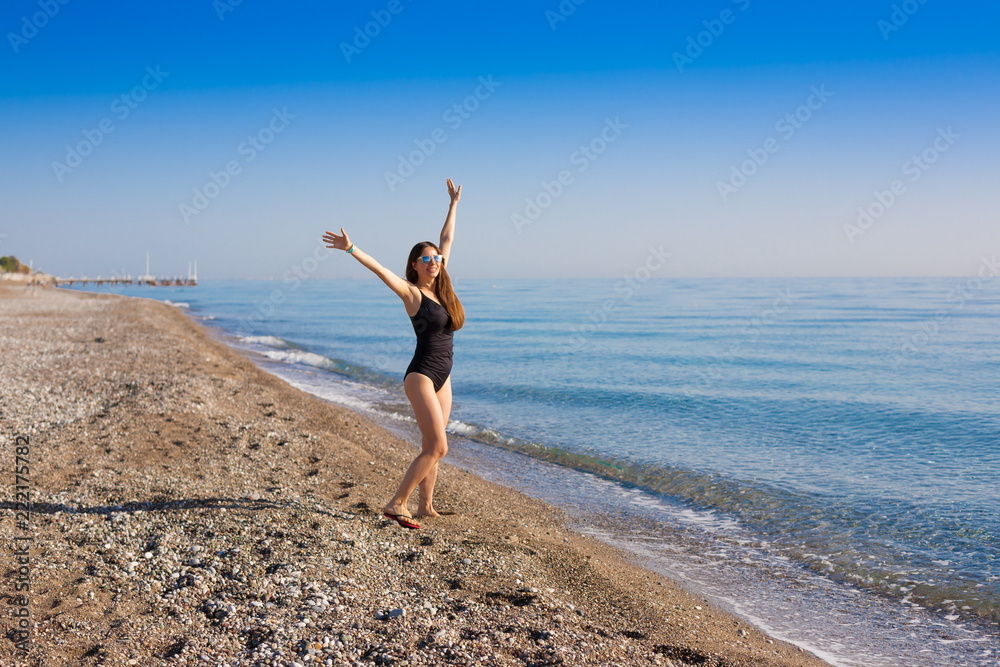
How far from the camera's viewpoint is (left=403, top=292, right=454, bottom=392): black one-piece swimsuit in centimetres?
639

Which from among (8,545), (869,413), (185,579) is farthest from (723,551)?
(869,413)

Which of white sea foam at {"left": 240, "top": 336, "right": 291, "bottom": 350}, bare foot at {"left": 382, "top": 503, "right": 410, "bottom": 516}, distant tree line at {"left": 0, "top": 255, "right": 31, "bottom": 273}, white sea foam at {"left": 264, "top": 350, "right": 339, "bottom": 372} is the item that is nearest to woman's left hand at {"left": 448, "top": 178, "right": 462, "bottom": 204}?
bare foot at {"left": 382, "top": 503, "right": 410, "bottom": 516}

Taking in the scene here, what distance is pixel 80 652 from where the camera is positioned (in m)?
4.24

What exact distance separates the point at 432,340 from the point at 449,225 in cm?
139

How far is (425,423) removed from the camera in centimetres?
655

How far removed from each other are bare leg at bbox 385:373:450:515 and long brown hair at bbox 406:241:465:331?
Answer: 2.21 feet

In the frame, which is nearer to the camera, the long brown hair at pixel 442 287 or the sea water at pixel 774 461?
the long brown hair at pixel 442 287

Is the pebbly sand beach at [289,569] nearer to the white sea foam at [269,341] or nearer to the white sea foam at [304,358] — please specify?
the white sea foam at [304,358]

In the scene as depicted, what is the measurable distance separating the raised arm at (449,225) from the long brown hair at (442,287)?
301 mm

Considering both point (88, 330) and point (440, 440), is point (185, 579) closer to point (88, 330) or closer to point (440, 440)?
point (440, 440)

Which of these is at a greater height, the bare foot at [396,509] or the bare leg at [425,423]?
the bare leg at [425,423]

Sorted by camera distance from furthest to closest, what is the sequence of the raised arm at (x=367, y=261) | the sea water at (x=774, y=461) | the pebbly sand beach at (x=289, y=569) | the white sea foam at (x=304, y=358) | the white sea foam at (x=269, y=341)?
the white sea foam at (x=269, y=341)
the white sea foam at (x=304, y=358)
the sea water at (x=774, y=461)
the raised arm at (x=367, y=261)
the pebbly sand beach at (x=289, y=569)

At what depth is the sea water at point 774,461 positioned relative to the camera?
6906 mm

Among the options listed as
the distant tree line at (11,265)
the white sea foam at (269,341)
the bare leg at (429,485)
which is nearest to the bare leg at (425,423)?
the bare leg at (429,485)
